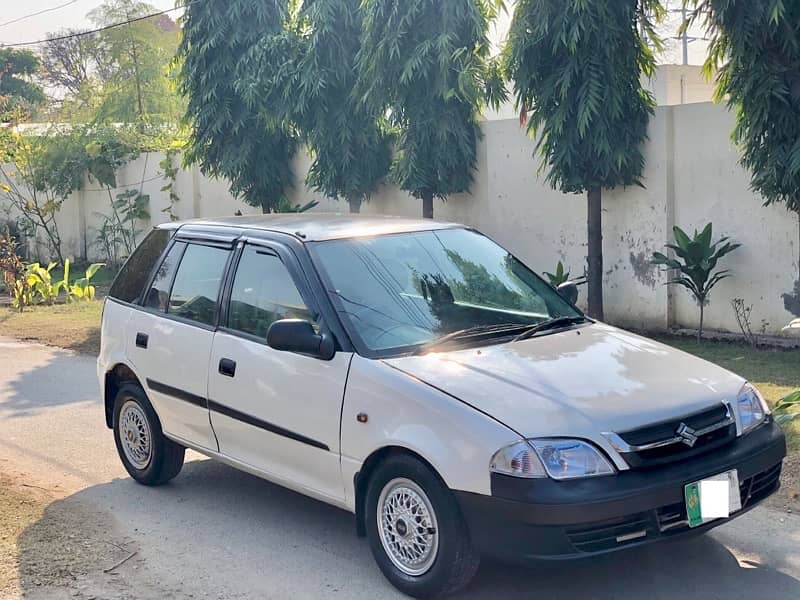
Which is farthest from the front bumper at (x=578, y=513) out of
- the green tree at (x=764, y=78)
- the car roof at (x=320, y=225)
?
the green tree at (x=764, y=78)

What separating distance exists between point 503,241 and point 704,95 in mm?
5857

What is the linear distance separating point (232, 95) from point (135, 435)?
9.31 m

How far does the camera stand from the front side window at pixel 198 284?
19.4 feet

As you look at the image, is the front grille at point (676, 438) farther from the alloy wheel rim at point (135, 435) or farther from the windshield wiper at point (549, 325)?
the alloy wheel rim at point (135, 435)

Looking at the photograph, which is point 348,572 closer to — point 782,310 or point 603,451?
point 603,451

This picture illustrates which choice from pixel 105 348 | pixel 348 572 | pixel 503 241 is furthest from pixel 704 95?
pixel 348 572

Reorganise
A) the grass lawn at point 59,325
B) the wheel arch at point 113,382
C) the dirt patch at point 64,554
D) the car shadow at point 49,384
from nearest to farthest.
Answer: the dirt patch at point 64,554 < the wheel arch at point 113,382 < the car shadow at point 49,384 < the grass lawn at point 59,325

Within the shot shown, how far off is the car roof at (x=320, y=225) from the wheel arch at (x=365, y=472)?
135 centimetres

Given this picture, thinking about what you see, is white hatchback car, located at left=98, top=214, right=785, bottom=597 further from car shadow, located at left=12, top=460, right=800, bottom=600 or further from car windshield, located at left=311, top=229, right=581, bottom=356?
car shadow, located at left=12, top=460, right=800, bottom=600

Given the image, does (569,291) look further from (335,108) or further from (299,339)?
(335,108)

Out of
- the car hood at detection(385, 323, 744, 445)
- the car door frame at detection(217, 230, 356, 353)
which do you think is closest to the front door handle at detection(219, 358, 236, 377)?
the car door frame at detection(217, 230, 356, 353)

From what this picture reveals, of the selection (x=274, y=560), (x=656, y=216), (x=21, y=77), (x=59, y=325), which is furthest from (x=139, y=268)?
(x=21, y=77)

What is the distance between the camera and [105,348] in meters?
6.81

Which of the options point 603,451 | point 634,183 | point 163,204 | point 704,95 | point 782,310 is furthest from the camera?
point 163,204
